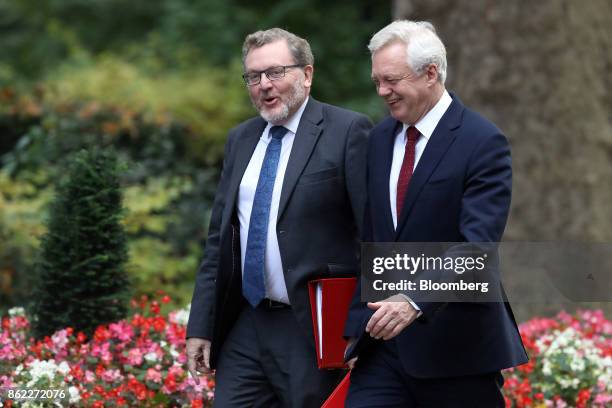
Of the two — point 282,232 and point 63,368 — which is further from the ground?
point 282,232

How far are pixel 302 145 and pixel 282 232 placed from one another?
16.3 inches

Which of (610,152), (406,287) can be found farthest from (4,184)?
(406,287)

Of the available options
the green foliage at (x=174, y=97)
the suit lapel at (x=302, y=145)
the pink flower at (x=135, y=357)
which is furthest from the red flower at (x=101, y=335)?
the green foliage at (x=174, y=97)

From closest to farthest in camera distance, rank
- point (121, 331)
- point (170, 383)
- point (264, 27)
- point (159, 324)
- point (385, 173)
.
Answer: point (385, 173), point (170, 383), point (121, 331), point (159, 324), point (264, 27)

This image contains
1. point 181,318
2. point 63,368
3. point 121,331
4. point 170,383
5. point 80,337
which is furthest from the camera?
point 181,318

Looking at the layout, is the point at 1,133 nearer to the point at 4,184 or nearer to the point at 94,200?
the point at 4,184

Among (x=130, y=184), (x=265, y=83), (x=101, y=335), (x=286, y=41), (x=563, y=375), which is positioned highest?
(x=130, y=184)

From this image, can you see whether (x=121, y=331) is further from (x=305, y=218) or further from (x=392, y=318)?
(x=392, y=318)

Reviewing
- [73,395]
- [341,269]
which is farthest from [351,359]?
[73,395]

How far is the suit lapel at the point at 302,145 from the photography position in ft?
15.5

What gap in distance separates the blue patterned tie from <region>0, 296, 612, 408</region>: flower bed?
97cm

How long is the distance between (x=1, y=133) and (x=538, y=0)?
20.5 feet

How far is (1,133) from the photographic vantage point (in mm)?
→ 12227

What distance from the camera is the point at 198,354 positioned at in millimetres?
5000
